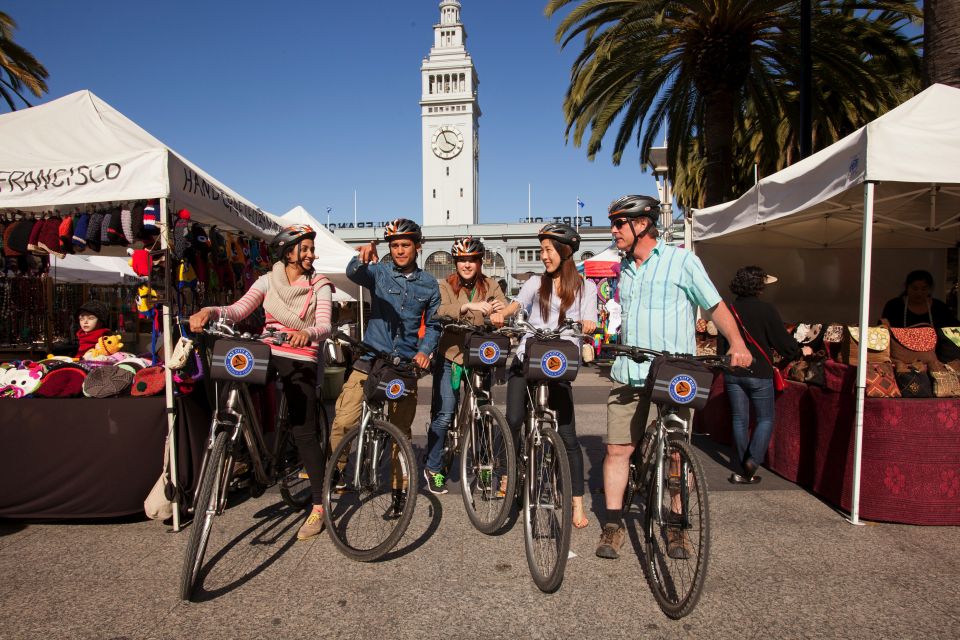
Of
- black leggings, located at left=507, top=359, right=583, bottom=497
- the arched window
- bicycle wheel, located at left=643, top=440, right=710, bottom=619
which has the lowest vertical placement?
bicycle wheel, located at left=643, top=440, right=710, bottom=619

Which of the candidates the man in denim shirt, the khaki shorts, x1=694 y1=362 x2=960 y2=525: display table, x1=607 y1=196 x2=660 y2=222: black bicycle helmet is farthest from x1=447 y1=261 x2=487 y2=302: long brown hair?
x1=694 y1=362 x2=960 y2=525: display table

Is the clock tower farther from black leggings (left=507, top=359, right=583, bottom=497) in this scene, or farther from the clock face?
black leggings (left=507, top=359, right=583, bottom=497)

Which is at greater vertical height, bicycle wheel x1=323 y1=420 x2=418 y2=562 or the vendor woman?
the vendor woman

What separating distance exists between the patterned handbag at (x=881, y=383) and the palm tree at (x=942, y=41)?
161 inches

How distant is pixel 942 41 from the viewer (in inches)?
252

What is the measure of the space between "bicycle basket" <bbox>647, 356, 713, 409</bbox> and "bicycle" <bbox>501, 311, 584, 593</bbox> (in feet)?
1.96

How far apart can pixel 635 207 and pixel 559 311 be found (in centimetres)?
96

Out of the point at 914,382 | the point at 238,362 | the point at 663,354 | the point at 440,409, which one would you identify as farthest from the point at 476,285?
the point at 914,382

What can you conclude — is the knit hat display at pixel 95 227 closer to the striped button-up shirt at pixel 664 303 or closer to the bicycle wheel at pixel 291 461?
the bicycle wheel at pixel 291 461

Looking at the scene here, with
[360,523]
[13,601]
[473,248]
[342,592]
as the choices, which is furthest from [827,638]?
[13,601]

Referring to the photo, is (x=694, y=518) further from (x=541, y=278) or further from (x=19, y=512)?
(x=19, y=512)

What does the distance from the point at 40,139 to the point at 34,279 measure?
6.54 m

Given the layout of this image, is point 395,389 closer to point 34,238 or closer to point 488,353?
point 488,353

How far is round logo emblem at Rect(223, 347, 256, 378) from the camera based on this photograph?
3.32 m
